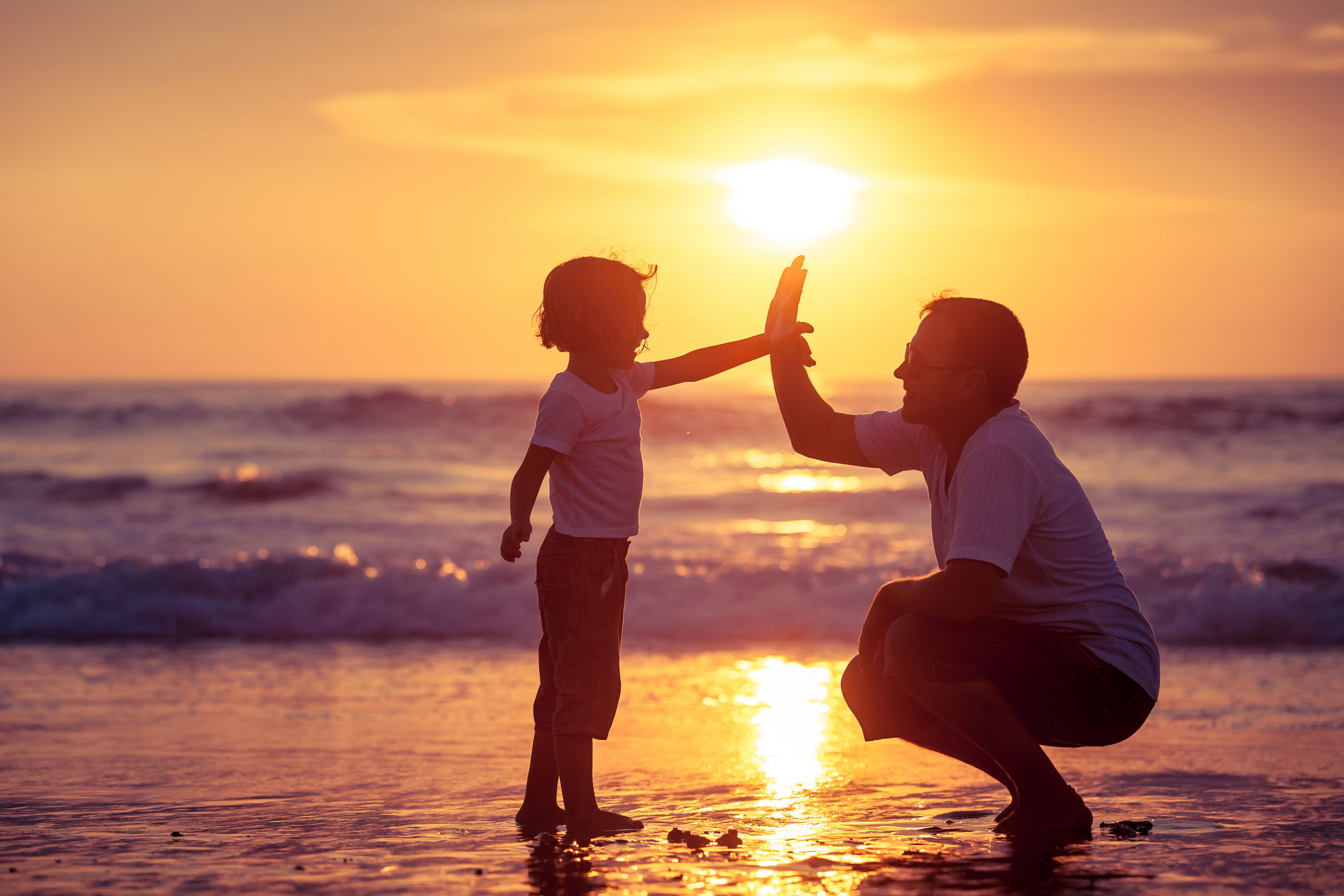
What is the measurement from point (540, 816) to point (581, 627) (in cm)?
61

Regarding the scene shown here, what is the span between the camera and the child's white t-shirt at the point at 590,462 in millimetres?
3318

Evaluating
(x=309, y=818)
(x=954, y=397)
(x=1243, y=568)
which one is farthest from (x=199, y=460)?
(x=954, y=397)

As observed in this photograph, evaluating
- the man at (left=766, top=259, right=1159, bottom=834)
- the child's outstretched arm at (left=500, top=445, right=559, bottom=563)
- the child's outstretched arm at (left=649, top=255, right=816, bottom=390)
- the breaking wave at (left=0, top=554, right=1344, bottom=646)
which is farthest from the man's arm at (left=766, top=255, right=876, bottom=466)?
the breaking wave at (left=0, top=554, right=1344, bottom=646)

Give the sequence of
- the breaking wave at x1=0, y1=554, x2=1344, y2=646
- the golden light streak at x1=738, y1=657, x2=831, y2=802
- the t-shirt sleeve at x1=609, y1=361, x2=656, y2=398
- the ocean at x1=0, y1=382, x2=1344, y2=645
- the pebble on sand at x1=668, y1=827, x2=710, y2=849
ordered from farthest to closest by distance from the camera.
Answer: the ocean at x1=0, y1=382, x2=1344, y2=645 → the breaking wave at x1=0, y1=554, x2=1344, y2=646 → the golden light streak at x1=738, y1=657, x2=831, y2=802 → the t-shirt sleeve at x1=609, y1=361, x2=656, y2=398 → the pebble on sand at x1=668, y1=827, x2=710, y2=849

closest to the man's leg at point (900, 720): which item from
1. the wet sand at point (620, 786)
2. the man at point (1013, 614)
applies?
the man at point (1013, 614)

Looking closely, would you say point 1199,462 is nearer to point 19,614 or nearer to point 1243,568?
point 1243,568

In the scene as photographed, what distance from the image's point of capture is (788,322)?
3.41 meters

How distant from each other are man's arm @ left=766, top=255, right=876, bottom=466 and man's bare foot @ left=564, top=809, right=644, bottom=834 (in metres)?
1.16

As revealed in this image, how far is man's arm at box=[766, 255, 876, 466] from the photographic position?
3.34m

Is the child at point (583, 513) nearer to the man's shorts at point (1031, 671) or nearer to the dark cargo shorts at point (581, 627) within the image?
the dark cargo shorts at point (581, 627)

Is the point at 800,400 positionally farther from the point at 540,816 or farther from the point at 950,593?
the point at 540,816

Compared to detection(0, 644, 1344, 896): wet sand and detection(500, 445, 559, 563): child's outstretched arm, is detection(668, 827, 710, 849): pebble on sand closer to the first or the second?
detection(0, 644, 1344, 896): wet sand

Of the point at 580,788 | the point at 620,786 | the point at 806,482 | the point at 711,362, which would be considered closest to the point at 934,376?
the point at 711,362

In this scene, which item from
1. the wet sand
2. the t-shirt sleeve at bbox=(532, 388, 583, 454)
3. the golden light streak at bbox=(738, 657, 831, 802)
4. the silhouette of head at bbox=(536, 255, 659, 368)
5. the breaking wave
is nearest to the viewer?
the wet sand
